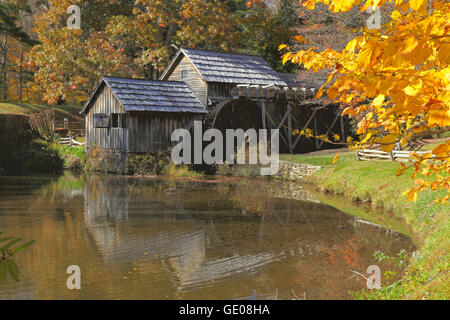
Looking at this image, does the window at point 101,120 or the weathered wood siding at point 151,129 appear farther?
the window at point 101,120

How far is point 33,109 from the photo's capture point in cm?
3638

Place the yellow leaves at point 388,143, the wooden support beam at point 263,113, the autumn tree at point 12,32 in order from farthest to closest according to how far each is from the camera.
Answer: the autumn tree at point 12,32, the wooden support beam at point 263,113, the yellow leaves at point 388,143

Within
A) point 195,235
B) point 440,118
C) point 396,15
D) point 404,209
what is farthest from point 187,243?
point 440,118

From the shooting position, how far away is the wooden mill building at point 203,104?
25531 millimetres

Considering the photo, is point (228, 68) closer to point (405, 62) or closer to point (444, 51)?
point (405, 62)

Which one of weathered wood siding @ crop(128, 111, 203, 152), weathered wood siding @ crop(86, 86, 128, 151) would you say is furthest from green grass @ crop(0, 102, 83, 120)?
weathered wood siding @ crop(128, 111, 203, 152)

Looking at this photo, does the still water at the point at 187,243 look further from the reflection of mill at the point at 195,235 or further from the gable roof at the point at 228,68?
the gable roof at the point at 228,68

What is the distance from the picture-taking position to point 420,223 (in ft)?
41.1

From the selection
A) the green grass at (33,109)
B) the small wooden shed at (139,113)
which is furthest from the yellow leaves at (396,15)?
the green grass at (33,109)

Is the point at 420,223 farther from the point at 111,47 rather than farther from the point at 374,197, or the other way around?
the point at 111,47

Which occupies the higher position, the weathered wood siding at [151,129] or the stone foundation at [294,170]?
the weathered wood siding at [151,129]
